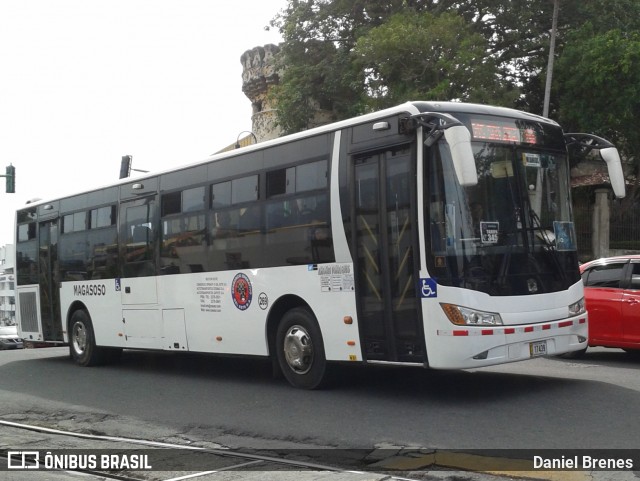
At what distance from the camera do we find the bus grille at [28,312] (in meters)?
16.5

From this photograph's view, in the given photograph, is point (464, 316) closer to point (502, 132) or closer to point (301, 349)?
point (502, 132)

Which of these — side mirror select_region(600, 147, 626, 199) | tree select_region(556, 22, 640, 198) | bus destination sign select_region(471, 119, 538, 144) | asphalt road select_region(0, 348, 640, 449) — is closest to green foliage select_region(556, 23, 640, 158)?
tree select_region(556, 22, 640, 198)

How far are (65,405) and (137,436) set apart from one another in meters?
2.70

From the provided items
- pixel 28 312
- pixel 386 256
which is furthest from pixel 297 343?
pixel 28 312

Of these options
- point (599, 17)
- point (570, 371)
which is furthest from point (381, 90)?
point (570, 371)

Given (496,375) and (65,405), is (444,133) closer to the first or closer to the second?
(496,375)

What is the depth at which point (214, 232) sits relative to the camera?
1162 centimetres

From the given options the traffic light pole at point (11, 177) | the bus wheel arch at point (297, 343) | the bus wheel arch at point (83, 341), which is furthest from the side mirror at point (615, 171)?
the traffic light pole at point (11, 177)

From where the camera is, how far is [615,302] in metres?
12.3

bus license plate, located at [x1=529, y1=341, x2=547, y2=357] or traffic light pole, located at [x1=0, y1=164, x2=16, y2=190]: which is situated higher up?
traffic light pole, located at [x1=0, y1=164, x2=16, y2=190]

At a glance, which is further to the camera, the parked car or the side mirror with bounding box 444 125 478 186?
the parked car

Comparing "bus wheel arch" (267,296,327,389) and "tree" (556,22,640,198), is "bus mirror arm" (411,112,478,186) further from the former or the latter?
"tree" (556,22,640,198)

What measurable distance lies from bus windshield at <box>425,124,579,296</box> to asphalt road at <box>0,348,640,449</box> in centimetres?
134

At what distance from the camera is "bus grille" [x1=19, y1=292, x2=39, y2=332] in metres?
16.5
